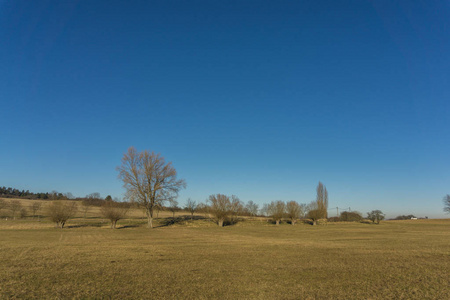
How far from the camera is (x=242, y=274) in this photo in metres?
12.0

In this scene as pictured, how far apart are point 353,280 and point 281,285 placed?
3.50 metres

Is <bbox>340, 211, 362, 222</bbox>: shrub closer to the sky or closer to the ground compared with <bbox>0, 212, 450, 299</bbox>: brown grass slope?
closer to the ground

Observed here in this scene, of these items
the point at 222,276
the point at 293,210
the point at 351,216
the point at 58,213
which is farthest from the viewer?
the point at 351,216

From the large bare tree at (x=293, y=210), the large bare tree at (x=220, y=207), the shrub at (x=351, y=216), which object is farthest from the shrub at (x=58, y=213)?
the shrub at (x=351, y=216)

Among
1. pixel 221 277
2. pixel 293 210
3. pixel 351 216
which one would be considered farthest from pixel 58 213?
pixel 351 216

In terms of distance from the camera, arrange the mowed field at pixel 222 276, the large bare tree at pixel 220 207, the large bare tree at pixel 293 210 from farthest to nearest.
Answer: the large bare tree at pixel 293 210 → the large bare tree at pixel 220 207 → the mowed field at pixel 222 276

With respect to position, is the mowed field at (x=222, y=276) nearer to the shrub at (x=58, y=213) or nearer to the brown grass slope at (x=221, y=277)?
the brown grass slope at (x=221, y=277)

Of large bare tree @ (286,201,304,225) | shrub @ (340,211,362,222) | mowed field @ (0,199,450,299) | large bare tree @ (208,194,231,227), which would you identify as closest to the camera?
mowed field @ (0,199,450,299)

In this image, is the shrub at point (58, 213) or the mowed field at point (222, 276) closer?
the mowed field at point (222, 276)

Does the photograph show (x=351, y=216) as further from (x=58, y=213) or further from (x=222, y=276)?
(x=222, y=276)

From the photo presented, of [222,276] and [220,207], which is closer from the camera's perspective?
[222,276]

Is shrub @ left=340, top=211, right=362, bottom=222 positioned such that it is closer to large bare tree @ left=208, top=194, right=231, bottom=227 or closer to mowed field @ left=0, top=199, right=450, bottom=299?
large bare tree @ left=208, top=194, right=231, bottom=227

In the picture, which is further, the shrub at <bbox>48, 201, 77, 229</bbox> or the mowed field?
the shrub at <bbox>48, 201, 77, 229</bbox>

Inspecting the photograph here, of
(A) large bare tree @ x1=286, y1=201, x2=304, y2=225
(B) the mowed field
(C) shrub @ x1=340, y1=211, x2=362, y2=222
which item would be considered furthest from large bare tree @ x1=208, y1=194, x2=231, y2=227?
(C) shrub @ x1=340, y1=211, x2=362, y2=222
